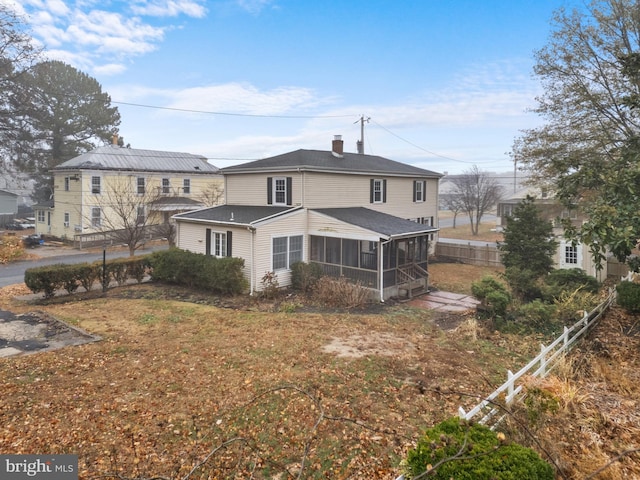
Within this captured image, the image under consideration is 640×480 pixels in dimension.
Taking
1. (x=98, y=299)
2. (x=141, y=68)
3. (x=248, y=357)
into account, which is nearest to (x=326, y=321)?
(x=248, y=357)

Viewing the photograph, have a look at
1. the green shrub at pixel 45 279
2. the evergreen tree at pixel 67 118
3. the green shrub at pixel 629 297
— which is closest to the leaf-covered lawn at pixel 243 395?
the green shrub at pixel 629 297

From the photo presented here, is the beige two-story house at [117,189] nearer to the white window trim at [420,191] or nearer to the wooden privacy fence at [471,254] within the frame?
the white window trim at [420,191]

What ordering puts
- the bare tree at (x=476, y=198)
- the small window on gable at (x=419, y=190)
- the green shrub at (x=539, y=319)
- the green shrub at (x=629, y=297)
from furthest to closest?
1. the bare tree at (x=476, y=198)
2. the small window on gable at (x=419, y=190)
3. the green shrub at (x=629, y=297)
4. the green shrub at (x=539, y=319)

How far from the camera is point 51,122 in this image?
41.9 metres

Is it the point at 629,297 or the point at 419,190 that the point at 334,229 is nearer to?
the point at 629,297

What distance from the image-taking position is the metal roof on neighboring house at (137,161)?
34688 millimetres

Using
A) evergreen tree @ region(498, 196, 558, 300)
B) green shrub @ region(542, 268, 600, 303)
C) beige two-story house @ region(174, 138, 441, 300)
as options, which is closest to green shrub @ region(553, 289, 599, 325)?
green shrub @ region(542, 268, 600, 303)

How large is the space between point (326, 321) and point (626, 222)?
8202 millimetres

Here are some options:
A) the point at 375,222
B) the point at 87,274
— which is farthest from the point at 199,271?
the point at 375,222

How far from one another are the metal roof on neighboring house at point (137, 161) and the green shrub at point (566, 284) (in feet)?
103

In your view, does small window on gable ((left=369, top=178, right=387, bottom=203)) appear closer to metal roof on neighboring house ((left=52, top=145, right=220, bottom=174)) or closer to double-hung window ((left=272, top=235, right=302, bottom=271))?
double-hung window ((left=272, top=235, right=302, bottom=271))

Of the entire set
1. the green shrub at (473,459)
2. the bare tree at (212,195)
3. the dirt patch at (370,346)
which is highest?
the bare tree at (212,195)

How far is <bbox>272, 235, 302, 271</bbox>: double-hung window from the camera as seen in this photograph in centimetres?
1786

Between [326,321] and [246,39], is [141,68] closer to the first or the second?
[246,39]
